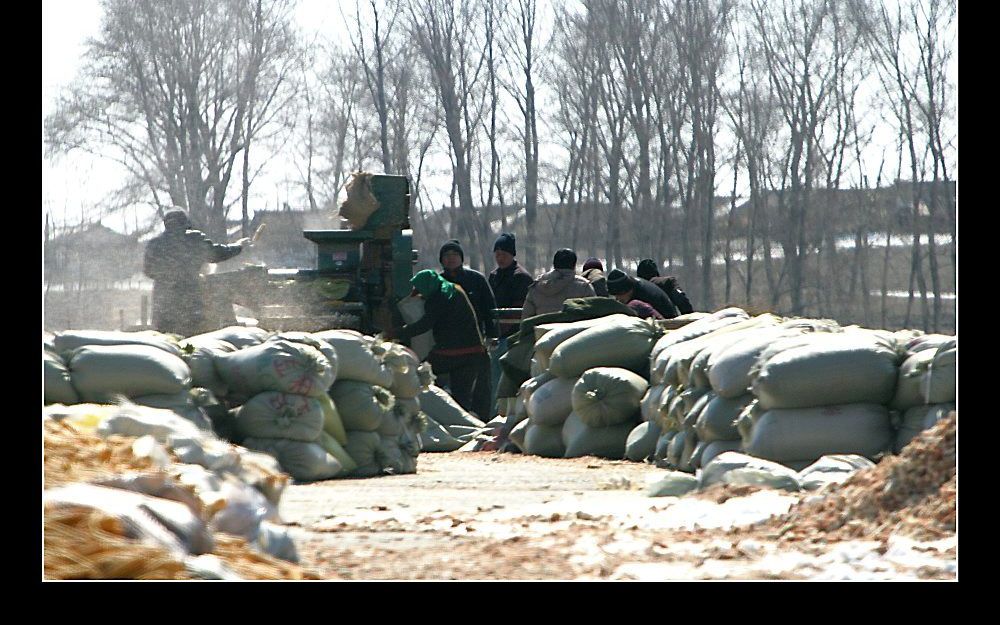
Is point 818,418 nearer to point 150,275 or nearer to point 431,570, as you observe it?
point 431,570

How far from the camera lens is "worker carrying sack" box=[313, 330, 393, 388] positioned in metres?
6.40

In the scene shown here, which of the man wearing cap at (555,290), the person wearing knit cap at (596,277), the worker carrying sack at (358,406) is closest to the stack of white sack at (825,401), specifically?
the worker carrying sack at (358,406)

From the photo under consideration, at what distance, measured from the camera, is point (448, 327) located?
30.3 ft

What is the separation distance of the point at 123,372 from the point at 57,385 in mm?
268

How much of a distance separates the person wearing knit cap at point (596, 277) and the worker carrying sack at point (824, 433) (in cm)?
504

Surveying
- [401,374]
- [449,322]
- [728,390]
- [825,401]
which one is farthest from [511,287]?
[825,401]

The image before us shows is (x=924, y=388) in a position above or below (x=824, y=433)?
above

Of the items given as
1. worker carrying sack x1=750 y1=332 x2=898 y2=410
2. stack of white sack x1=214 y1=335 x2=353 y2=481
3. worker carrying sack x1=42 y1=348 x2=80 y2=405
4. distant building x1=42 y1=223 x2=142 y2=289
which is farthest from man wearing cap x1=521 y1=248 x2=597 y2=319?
worker carrying sack x1=42 y1=348 x2=80 y2=405

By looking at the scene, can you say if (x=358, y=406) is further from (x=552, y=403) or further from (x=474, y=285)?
(x=474, y=285)

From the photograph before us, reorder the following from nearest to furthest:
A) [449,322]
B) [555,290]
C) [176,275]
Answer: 1. [176,275]
2. [449,322]
3. [555,290]

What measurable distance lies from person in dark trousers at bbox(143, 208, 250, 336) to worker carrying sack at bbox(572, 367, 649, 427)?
9.45ft

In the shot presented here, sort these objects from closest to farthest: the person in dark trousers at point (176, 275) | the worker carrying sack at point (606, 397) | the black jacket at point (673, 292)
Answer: the worker carrying sack at point (606, 397) < the person in dark trousers at point (176, 275) < the black jacket at point (673, 292)

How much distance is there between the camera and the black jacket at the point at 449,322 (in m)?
9.23

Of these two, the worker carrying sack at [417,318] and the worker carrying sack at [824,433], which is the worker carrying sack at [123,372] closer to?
the worker carrying sack at [824,433]
